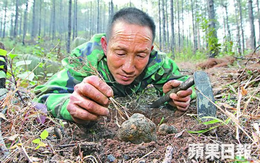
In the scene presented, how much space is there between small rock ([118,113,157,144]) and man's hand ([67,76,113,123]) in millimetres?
220

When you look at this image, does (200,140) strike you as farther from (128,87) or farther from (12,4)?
(12,4)

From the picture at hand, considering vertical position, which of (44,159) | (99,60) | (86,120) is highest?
(99,60)

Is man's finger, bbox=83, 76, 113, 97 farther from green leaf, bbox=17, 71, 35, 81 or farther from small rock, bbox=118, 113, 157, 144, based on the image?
green leaf, bbox=17, 71, 35, 81

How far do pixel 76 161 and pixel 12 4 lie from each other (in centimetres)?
4616

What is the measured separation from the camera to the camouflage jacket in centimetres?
144

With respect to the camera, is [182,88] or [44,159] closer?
[44,159]

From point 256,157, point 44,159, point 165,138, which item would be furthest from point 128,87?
point 256,157

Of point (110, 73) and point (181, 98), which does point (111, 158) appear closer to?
point (181, 98)

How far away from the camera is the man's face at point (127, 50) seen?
5.69 ft

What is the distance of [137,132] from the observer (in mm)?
1009

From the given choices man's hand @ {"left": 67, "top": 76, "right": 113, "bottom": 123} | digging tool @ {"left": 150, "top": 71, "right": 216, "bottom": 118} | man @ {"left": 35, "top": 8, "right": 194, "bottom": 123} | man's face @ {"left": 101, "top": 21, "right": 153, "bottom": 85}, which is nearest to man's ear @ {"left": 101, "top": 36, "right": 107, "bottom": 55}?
man @ {"left": 35, "top": 8, "right": 194, "bottom": 123}

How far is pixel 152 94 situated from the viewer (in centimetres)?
261
